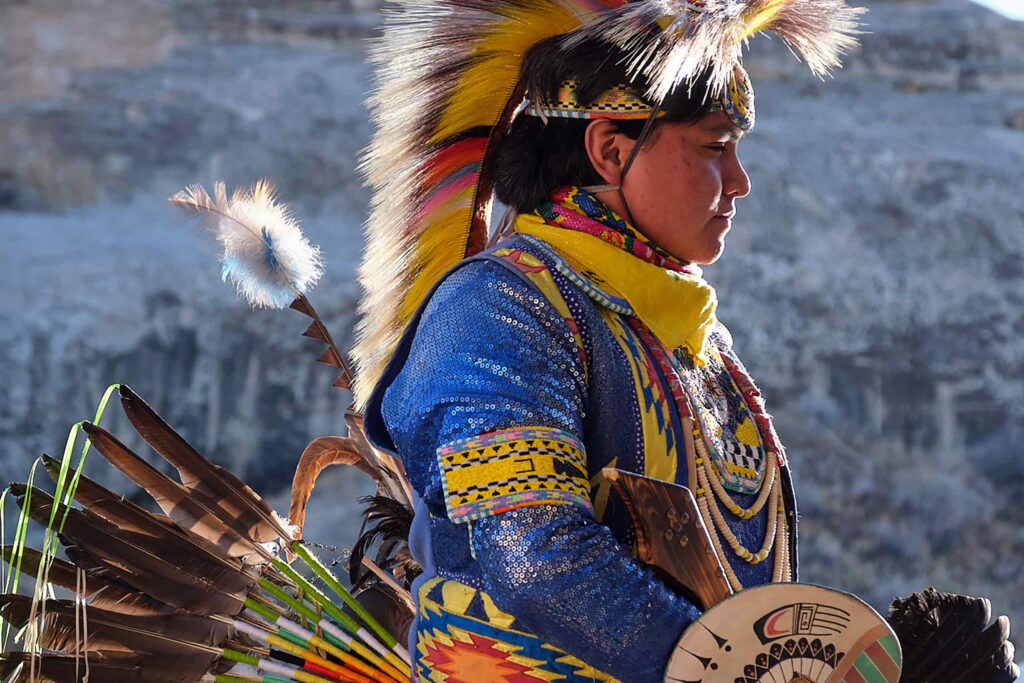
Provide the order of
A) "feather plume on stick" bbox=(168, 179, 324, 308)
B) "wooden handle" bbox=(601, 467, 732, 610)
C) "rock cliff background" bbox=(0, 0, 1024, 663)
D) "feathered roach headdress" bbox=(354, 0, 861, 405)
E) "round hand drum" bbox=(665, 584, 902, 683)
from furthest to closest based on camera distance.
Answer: "rock cliff background" bbox=(0, 0, 1024, 663) < "feather plume on stick" bbox=(168, 179, 324, 308) < "feathered roach headdress" bbox=(354, 0, 861, 405) < "wooden handle" bbox=(601, 467, 732, 610) < "round hand drum" bbox=(665, 584, 902, 683)

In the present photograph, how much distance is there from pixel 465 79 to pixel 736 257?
8.50 meters

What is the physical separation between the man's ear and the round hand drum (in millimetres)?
606

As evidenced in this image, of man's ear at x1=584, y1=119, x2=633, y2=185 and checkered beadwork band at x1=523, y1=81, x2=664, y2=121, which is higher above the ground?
checkered beadwork band at x1=523, y1=81, x2=664, y2=121

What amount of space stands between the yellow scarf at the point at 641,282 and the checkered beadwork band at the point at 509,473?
10.6 inches

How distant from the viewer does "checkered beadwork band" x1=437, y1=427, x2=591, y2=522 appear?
1342 mm

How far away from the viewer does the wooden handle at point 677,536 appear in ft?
4.52

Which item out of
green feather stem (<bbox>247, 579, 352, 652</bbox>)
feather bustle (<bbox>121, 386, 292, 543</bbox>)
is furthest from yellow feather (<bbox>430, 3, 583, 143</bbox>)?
green feather stem (<bbox>247, 579, 352, 652</bbox>)

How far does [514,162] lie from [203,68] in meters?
10.7

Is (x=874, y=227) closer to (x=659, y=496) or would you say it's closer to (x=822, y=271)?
(x=822, y=271)

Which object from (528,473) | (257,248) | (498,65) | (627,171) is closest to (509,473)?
(528,473)

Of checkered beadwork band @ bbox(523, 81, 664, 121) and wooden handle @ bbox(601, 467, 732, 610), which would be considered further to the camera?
checkered beadwork band @ bbox(523, 81, 664, 121)

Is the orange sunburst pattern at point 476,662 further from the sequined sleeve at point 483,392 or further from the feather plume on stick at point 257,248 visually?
the feather plume on stick at point 257,248

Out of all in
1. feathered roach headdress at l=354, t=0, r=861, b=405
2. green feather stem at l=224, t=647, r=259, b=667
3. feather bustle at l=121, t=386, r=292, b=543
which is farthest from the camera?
feather bustle at l=121, t=386, r=292, b=543

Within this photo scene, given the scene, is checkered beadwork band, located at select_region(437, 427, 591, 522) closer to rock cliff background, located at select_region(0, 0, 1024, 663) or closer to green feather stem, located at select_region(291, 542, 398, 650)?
green feather stem, located at select_region(291, 542, 398, 650)
